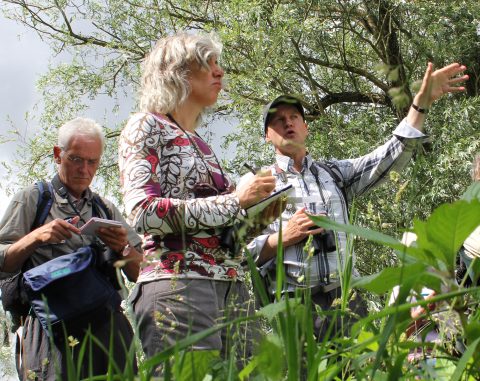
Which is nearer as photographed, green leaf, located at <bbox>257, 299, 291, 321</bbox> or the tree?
green leaf, located at <bbox>257, 299, 291, 321</bbox>

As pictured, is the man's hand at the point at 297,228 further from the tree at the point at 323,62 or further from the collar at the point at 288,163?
the tree at the point at 323,62

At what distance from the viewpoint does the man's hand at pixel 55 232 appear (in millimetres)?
2957

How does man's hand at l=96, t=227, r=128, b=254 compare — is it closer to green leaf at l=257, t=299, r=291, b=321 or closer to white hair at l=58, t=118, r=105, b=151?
white hair at l=58, t=118, r=105, b=151

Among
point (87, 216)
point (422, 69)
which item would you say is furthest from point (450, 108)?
point (87, 216)

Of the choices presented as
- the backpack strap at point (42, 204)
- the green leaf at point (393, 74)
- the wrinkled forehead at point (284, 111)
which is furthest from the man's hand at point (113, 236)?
the green leaf at point (393, 74)

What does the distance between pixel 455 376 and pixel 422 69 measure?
10.0 meters

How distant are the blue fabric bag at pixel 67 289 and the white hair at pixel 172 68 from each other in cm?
64

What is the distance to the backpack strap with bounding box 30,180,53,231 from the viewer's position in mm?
3215

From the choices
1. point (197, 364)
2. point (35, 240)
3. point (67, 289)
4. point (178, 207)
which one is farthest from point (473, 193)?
point (35, 240)

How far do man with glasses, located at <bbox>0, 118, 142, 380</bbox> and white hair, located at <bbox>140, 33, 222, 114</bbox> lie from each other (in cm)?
52

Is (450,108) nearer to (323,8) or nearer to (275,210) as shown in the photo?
(323,8)

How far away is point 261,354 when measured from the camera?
899mm

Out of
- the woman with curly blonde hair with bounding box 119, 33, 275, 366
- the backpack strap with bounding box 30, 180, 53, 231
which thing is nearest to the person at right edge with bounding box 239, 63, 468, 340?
the woman with curly blonde hair with bounding box 119, 33, 275, 366

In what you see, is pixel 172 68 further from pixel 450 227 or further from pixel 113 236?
pixel 450 227
